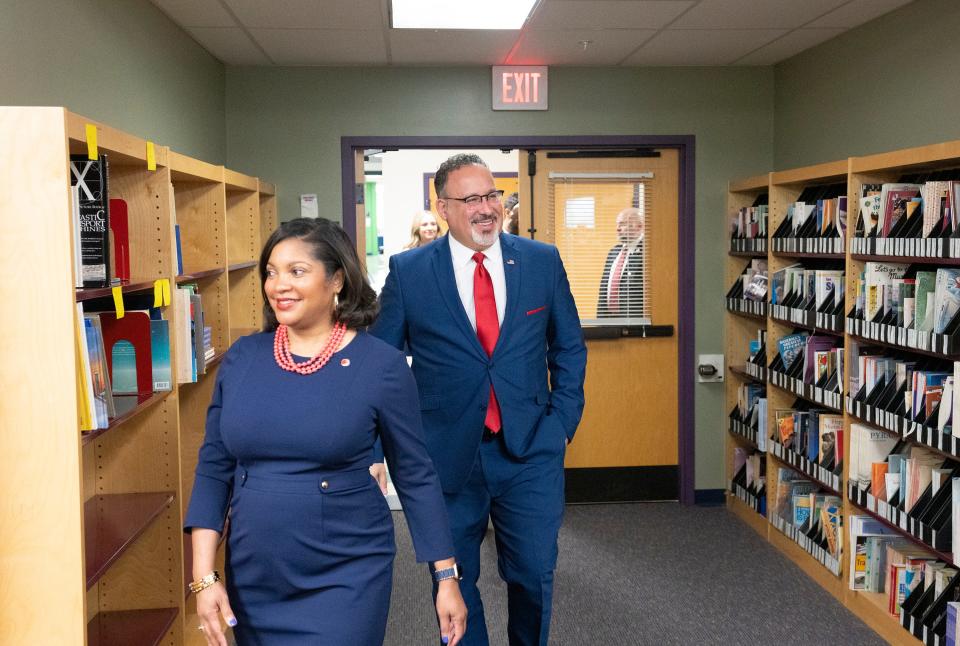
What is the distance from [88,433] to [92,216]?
530 mm

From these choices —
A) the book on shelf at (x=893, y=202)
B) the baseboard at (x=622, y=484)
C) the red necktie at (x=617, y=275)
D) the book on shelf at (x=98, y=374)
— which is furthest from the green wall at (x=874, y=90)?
the book on shelf at (x=98, y=374)

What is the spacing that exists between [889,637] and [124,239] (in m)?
3.11

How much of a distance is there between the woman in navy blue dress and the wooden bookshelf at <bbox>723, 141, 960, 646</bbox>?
83.8 inches

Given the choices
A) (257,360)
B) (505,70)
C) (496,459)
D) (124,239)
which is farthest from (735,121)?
(257,360)

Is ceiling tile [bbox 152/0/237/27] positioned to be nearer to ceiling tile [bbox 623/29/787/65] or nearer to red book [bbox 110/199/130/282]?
red book [bbox 110/199/130/282]

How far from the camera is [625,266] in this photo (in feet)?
18.7

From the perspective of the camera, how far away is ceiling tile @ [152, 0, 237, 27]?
3975mm

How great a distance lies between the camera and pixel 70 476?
6.93ft

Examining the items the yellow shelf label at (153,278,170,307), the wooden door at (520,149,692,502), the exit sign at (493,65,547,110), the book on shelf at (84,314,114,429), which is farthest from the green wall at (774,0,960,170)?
the book on shelf at (84,314,114,429)

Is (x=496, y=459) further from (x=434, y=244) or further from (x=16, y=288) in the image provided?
(x=16, y=288)

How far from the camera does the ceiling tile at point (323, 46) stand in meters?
4.55

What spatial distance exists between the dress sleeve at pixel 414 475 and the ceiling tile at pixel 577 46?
9.88ft

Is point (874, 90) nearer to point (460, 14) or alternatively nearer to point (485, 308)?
point (460, 14)

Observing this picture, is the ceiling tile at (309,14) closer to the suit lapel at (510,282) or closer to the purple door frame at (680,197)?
the purple door frame at (680,197)
